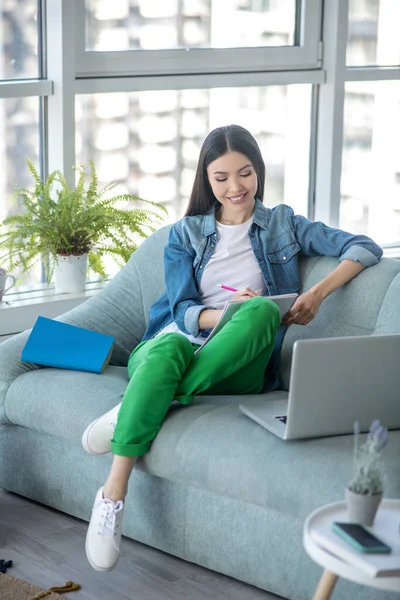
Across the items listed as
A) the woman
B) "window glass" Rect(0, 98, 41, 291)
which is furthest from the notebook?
"window glass" Rect(0, 98, 41, 291)

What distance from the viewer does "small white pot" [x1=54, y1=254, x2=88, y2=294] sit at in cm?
363

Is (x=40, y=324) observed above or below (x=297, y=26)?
below

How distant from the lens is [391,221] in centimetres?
482

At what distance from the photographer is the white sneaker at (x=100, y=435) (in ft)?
8.34

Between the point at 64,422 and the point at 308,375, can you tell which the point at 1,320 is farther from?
the point at 308,375

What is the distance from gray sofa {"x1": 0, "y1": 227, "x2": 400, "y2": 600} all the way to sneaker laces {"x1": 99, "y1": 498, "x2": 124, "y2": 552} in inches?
5.3

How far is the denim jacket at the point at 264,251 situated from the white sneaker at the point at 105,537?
65 cm

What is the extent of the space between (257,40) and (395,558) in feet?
9.46

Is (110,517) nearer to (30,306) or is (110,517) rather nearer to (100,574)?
(100,574)

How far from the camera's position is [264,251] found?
297 centimetres

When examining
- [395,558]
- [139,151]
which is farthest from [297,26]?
[395,558]

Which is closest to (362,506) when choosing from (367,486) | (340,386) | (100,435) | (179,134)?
(367,486)

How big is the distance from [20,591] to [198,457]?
533mm

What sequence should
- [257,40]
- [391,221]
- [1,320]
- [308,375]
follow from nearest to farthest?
[308,375] < [1,320] < [257,40] < [391,221]
